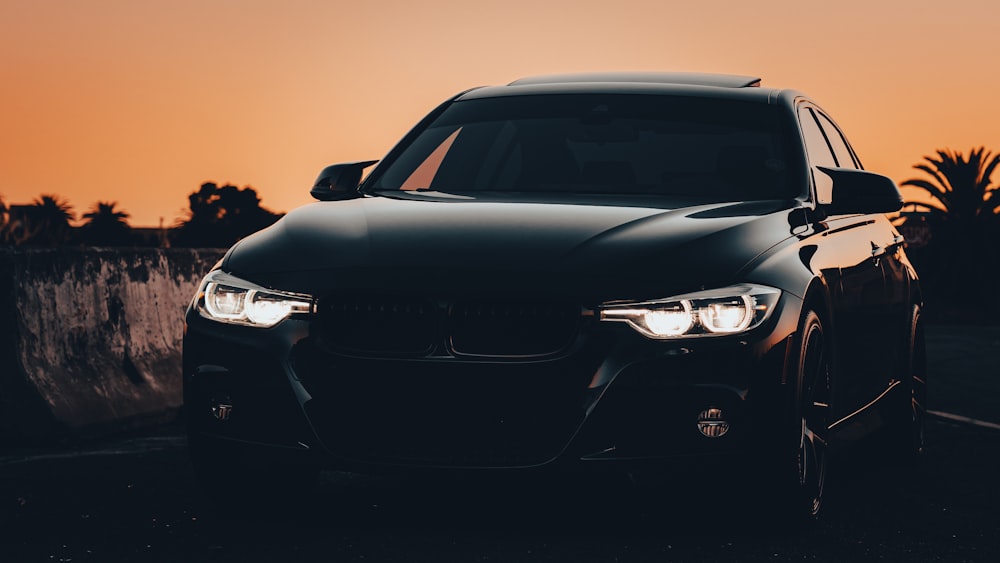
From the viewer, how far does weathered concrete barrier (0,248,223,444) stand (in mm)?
7988

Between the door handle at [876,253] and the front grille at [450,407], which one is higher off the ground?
Result: the door handle at [876,253]

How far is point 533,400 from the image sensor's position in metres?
4.96

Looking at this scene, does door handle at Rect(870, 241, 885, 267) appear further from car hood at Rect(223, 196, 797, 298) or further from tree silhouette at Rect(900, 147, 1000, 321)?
tree silhouette at Rect(900, 147, 1000, 321)

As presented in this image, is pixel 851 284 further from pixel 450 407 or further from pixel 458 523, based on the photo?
pixel 450 407

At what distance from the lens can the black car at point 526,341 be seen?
497cm

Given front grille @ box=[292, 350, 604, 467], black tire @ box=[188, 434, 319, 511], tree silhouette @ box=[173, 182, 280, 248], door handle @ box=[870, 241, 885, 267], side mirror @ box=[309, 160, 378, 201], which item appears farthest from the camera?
tree silhouette @ box=[173, 182, 280, 248]

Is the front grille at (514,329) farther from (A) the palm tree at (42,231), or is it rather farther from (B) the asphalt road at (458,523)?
(A) the palm tree at (42,231)

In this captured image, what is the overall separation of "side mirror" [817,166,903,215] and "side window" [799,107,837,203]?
0.09m

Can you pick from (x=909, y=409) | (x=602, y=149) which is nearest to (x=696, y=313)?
(x=602, y=149)

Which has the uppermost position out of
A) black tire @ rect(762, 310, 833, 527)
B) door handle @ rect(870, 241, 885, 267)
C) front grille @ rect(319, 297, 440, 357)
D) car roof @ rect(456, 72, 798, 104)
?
car roof @ rect(456, 72, 798, 104)

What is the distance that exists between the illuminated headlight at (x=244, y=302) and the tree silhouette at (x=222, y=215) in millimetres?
53557

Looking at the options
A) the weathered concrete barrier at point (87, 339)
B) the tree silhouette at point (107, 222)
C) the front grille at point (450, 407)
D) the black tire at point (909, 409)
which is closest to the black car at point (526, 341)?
the front grille at point (450, 407)

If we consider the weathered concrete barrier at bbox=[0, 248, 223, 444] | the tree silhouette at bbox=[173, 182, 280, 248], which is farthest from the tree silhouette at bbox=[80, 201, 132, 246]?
the weathered concrete barrier at bbox=[0, 248, 223, 444]

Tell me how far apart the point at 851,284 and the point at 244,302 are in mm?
2500
